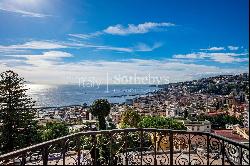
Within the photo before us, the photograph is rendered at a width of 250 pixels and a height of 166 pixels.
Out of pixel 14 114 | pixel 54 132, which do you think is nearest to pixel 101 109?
pixel 14 114

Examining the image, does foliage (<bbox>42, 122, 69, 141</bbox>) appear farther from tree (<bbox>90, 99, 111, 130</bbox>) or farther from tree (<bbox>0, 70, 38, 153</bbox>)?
tree (<bbox>90, 99, 111, 130</bbox>)

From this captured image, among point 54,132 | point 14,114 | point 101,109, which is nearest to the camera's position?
point 101,109

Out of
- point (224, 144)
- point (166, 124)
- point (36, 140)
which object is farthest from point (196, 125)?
point (224, 144)

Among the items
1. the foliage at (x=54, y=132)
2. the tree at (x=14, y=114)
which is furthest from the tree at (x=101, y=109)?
the foliage at (x=54, y=132)

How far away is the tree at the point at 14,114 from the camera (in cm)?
1959

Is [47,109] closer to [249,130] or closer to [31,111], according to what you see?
[31,111]

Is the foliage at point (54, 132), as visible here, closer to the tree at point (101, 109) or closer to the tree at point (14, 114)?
the tree at point (14, 114)

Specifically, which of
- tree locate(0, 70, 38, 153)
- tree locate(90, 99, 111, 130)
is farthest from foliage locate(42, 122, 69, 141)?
tree locate(90, 99, 111, 130)

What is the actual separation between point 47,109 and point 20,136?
312 feet

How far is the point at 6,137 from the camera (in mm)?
19500

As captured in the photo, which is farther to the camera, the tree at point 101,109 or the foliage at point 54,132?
the foliage at point 54,132

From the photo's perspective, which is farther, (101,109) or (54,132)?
(54,132)

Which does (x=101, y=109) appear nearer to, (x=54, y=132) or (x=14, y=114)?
(x=14, y=114)

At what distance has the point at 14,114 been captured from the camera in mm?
20047
